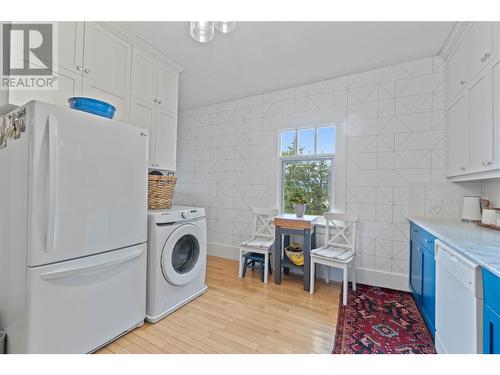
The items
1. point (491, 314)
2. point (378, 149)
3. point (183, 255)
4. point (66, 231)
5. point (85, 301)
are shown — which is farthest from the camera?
point (378, 149)

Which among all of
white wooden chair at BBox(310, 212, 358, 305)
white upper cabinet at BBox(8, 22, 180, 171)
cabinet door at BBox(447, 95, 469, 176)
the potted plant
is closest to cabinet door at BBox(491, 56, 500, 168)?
cabinet door at BBox(447, 95, 469, 176)

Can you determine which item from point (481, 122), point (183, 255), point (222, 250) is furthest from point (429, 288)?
point (222, 250)

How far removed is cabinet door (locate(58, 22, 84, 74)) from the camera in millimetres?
1685

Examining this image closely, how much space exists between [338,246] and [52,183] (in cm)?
264

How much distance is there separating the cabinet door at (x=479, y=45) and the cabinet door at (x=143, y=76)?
282cm

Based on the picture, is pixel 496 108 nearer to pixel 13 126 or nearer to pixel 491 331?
pixel 491 331

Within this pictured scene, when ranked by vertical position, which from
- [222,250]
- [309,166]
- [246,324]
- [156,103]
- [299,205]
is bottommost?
[246,324]

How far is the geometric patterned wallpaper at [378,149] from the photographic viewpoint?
2.38 m

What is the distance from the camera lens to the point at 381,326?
6.05 feet

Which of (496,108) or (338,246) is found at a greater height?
(496,108)

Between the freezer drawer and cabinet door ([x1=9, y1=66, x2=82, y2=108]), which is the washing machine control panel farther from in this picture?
cabinet door ([x1=9, y1=66, x2=82, y2=108])

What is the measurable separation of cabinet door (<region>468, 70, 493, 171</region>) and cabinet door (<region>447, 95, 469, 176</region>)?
9 centimetres

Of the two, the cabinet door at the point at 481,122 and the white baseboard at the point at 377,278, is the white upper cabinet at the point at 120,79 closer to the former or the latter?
the white baseboard at the point at 377,278
